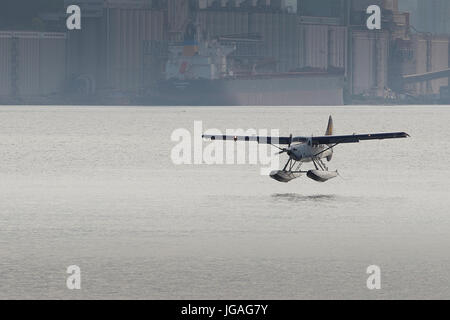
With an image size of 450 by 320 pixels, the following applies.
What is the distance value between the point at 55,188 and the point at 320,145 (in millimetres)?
10673

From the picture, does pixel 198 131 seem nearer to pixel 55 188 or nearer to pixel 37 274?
pixel 55 188

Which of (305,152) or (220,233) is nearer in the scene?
(220,233)

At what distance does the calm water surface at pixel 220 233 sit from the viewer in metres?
23.0

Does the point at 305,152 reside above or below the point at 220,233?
above

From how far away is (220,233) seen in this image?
98.5 feet

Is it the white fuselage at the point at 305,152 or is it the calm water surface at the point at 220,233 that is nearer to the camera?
the calm water surface at the point at 220,233

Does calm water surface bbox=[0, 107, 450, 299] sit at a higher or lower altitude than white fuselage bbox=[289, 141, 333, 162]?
lower

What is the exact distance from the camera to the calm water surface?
23.0m

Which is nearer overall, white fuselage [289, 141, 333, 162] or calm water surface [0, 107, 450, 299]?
calm water surface [0, 107, 450, 299]

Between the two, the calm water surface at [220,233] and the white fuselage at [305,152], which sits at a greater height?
the white fuselage at [305,152]
